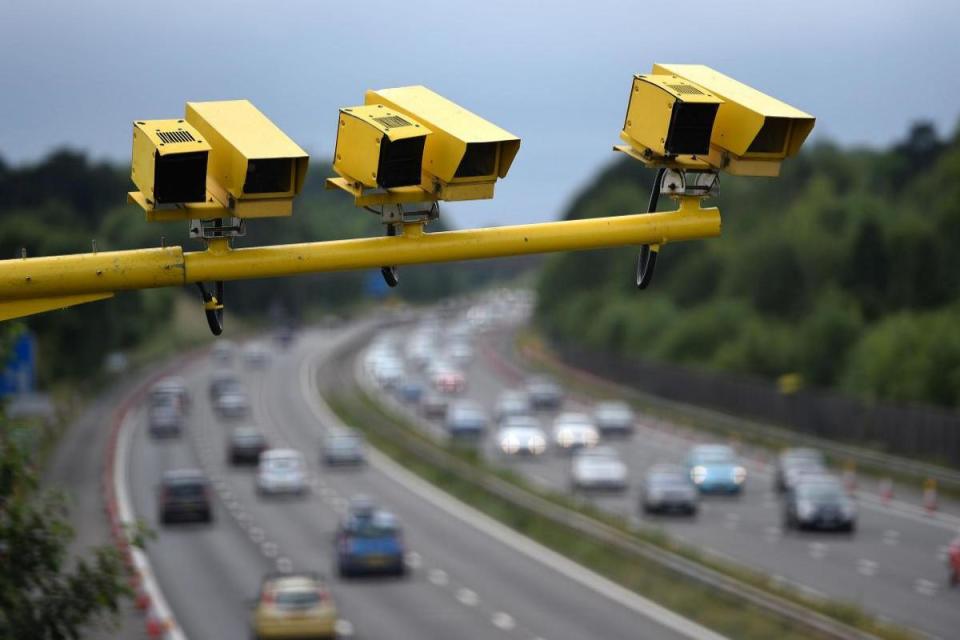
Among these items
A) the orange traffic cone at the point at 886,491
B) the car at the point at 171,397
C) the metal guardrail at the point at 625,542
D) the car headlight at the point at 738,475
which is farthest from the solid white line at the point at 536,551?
the car at the point at 171,397

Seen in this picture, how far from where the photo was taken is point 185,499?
2080 inches

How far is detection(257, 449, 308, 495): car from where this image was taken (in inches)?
2371

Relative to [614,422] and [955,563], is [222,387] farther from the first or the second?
[955,563]

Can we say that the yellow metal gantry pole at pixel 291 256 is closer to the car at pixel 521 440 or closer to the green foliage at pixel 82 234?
the green foliage at pixel 82 234

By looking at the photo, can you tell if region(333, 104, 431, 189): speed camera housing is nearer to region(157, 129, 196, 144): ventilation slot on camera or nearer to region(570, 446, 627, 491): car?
region(157, 129, 196, 144): ventilation slot on camera

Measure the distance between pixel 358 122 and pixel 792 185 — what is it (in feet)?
464

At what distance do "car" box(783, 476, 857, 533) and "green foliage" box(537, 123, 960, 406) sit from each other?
78.5ft

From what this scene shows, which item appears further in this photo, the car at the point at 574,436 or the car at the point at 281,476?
the car at the point at 574,436

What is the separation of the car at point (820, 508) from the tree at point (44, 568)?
3083cm

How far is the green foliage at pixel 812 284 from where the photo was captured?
256ft

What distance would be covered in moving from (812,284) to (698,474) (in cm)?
6072

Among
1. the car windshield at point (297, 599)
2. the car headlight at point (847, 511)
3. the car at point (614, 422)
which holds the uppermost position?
the car windshield at point (297, 599)

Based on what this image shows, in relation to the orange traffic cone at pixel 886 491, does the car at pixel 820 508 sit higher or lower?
higher

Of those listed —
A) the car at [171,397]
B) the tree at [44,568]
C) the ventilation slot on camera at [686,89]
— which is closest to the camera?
the ventilation slot on camera at [686,89]
